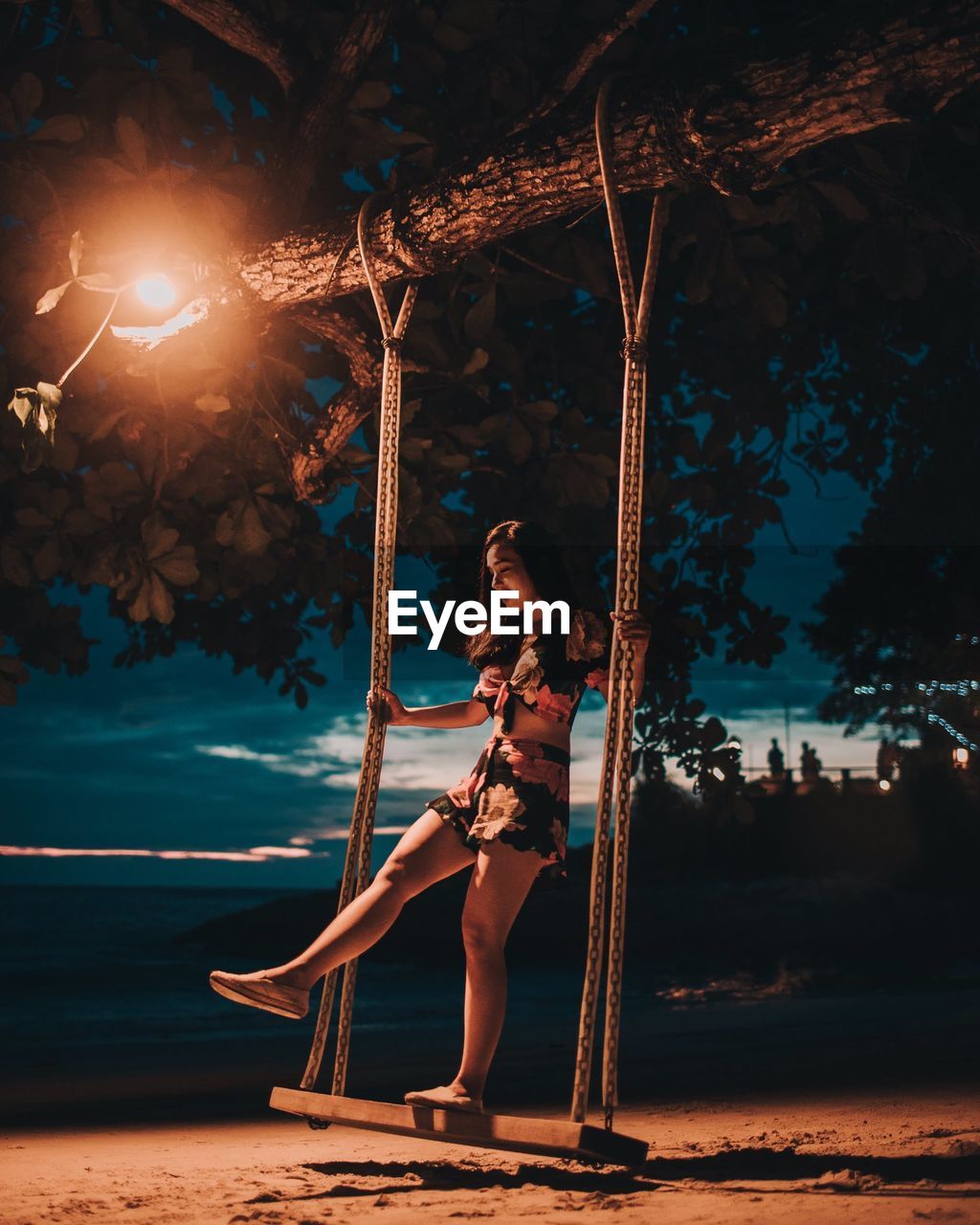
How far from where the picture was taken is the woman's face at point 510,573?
385 centimetres

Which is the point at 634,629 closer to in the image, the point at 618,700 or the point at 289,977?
the point at 618,700

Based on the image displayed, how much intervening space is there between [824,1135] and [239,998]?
6.84ft

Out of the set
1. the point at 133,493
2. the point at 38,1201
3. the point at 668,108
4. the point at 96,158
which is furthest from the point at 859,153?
the point at 38,1201

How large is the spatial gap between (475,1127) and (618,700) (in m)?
1.11

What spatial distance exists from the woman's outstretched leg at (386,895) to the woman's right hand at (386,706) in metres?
0.30

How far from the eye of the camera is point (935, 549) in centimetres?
972

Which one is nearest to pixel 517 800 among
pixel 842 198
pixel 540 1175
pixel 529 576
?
pixel 529 576

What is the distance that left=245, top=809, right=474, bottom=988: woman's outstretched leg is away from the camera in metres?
3.75

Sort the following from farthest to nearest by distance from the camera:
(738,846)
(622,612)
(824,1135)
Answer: (738,846)
(824,1135)
(622,612)

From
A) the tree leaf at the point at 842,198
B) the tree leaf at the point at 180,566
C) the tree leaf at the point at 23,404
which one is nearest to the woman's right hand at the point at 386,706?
the tree leaf at the point at 23,404

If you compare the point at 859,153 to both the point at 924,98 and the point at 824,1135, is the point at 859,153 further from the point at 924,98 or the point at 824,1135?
the point at 824,1135

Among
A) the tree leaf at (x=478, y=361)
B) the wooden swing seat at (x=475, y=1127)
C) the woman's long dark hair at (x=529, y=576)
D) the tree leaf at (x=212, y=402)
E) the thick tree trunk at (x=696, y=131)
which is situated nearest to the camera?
the thick tree trunk at (x=696, y=131)

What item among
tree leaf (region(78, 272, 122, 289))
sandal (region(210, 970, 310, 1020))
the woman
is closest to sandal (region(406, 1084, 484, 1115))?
the woman

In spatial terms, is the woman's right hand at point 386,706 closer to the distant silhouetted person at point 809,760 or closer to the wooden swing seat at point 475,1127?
the wooden swing seat at point 475,1127
